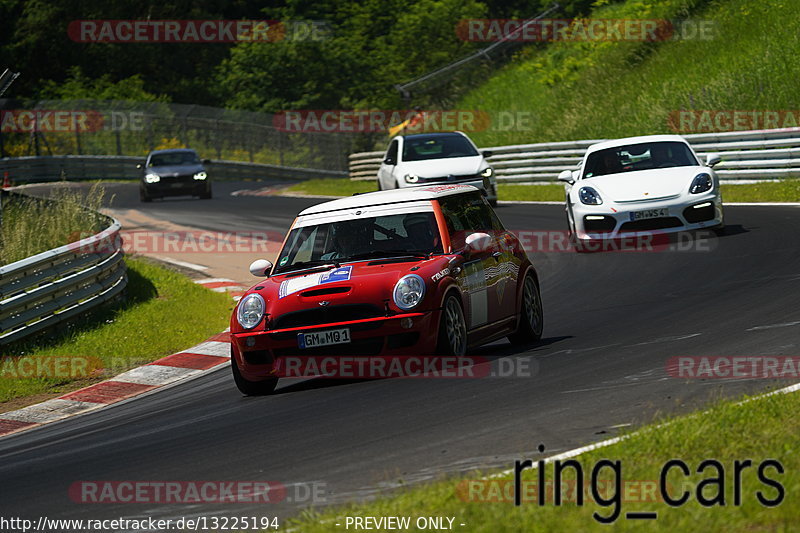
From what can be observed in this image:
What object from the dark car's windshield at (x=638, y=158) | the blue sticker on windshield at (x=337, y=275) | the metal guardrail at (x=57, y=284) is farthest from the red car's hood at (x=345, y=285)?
the dark car's windshield at (x=638, y=158)

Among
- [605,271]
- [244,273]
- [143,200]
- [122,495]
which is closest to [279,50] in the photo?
[143,200]

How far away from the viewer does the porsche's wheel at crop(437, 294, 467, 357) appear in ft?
31.2

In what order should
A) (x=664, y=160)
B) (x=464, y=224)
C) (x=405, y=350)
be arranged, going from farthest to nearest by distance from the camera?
1. (x=664, y=160)
2. (x=464, y=224)
3. (x=405, y=350)

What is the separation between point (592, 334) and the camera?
1135cm

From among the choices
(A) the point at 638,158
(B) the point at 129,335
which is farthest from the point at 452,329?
(A) the point at 638,158

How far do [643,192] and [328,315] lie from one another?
836 cm

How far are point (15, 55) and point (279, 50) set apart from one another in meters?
15.5

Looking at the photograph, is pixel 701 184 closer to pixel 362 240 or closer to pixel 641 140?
pixel 641 140

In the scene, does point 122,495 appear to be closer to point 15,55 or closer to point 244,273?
point 244,273

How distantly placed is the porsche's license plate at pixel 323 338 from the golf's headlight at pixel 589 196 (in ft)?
27.8

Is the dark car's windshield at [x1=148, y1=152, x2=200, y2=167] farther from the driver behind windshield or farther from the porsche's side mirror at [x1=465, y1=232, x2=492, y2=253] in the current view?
the porsche's side mirror at [x1=465, y1=232, x2=492, y2=253]

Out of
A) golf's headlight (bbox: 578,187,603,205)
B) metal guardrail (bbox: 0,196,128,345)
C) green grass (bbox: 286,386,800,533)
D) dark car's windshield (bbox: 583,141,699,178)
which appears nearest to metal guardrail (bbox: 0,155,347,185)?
dark car's windshield (bbox: 583,141,699,178)

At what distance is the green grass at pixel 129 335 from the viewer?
41.6 feet

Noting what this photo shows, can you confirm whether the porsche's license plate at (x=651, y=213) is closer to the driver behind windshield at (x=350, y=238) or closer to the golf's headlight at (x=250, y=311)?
the driver behind windshield at (x=350, y=238)
